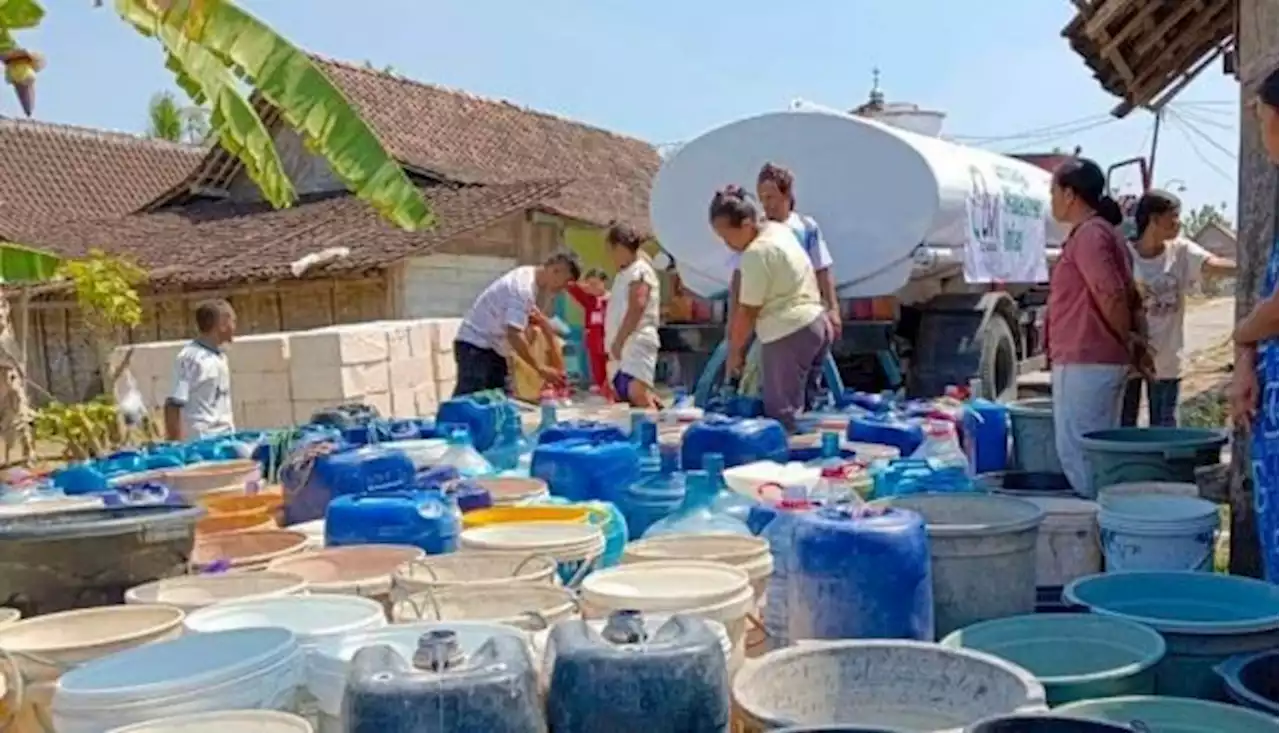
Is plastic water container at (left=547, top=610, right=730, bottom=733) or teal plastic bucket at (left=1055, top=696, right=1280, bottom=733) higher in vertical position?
plastic water container at (left=547, top=610, right=730, bottom=733)

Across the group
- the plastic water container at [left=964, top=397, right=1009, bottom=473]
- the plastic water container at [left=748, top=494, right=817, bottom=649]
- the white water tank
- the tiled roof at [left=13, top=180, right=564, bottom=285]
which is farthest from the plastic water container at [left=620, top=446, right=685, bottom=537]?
the tiled roof at [left=13, top=180, right=564, bottom=285]

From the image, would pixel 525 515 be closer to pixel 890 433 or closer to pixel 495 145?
pixel 890 433

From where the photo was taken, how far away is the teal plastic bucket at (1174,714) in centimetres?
184

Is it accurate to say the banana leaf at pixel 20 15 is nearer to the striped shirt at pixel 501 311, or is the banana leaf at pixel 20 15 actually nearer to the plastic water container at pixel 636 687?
the striped shirt at pixel 501 311

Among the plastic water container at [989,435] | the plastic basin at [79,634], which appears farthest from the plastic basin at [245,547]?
the plastic water container at [989,435]

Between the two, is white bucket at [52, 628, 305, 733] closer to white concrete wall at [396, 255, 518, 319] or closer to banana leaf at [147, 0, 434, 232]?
banana leaf at [147, 0, 434, 232]

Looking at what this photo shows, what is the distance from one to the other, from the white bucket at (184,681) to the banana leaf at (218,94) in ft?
8.80

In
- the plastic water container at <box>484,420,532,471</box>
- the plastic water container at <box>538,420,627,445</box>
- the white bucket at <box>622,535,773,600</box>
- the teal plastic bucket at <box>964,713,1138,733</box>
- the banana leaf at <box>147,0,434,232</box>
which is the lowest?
the teal plastic bucket at <box>964,713,1138,733</box>

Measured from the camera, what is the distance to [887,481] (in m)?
3.38

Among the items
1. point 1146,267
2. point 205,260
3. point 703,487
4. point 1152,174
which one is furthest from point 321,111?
point 205,260

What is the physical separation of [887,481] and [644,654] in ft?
5.96

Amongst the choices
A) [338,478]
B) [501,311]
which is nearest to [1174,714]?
[338,478]

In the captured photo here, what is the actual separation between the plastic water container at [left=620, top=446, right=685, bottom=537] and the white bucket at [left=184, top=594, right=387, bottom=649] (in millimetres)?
1143

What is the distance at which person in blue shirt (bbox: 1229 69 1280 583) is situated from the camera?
2939 mm
